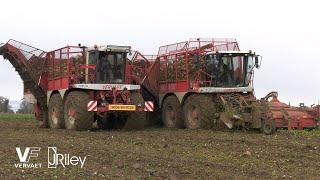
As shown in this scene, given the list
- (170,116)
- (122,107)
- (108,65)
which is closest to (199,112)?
(170,116)

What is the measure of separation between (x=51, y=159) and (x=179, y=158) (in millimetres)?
2211

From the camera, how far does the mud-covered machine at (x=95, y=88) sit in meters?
16.9

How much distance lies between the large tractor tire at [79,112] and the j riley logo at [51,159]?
19.2 ft

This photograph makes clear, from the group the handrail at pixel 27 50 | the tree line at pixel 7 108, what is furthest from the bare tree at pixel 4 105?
the handrail at pixel 27 50

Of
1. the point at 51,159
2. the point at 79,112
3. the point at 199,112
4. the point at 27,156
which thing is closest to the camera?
the point at 51,159

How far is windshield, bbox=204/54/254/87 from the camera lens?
60.3ft

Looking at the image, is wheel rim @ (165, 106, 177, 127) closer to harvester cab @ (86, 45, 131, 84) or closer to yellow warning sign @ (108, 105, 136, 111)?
harvester cab @ (86, 45, 131, 84)

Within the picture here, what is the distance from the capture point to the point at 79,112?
16.7m

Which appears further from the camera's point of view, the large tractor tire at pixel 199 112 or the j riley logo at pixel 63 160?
the large tractor tire at pixel 199 112

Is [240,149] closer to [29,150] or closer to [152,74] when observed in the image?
[29,150]

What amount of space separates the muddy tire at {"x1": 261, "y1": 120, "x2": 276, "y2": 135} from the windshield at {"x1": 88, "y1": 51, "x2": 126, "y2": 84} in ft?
15.7

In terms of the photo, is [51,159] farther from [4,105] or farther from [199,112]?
[4,105]

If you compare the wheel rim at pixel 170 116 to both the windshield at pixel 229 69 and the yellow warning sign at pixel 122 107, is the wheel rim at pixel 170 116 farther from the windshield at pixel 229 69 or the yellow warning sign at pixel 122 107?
the yellow warning sign at pixel 122 107

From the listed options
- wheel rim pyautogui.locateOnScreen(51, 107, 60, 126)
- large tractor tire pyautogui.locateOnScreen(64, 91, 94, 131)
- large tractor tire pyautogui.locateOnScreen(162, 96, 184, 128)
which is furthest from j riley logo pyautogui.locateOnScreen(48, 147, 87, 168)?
large tractor tire pyautogui.locateOnScreen(162, 96, 184, 128)
